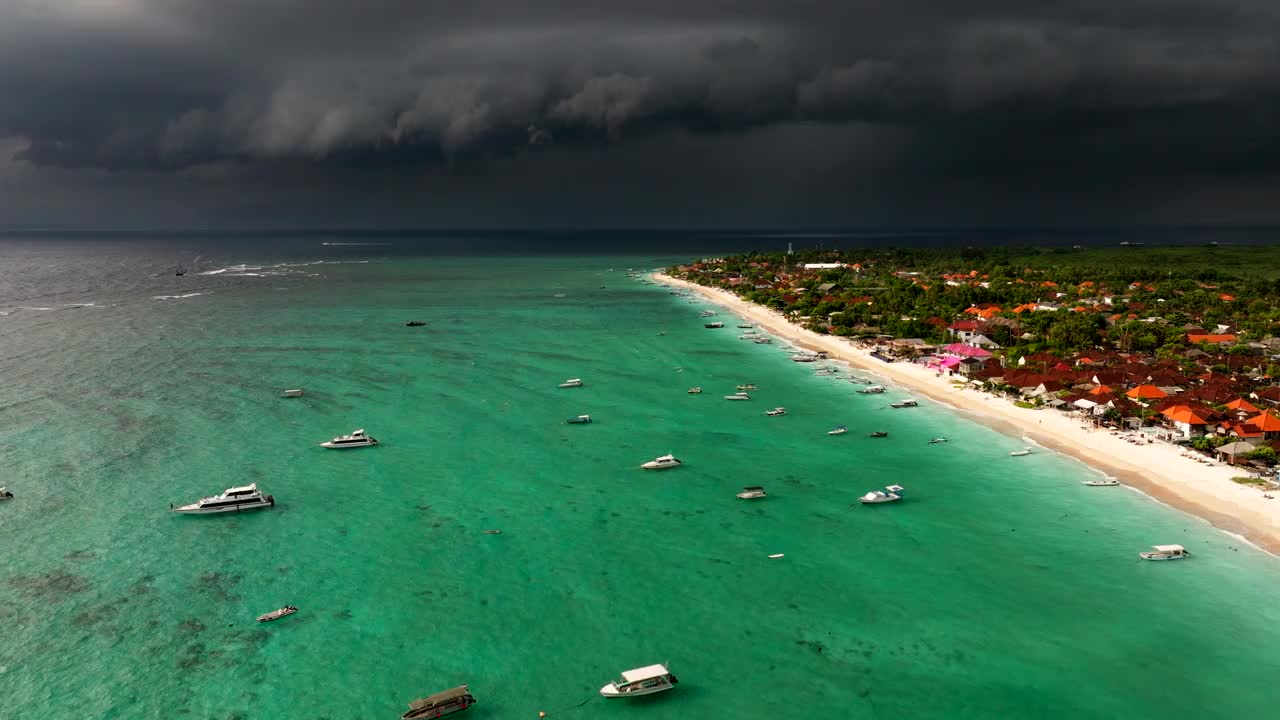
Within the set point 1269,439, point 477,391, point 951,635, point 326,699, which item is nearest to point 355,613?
point 326,699

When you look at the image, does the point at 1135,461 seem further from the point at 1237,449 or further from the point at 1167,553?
the point at 1167,553

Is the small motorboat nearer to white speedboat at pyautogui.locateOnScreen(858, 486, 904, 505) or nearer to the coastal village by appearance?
white speedboat at pyautogui.locateOnScreen(858, 486, 904, 505)

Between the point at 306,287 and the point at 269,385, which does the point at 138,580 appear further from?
the point at 306,287

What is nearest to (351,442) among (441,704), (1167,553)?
(441,704)

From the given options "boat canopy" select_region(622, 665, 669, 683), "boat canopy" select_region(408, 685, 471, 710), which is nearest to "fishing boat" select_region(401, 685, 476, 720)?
"boat canopy" select_region(408, 685, 471, 710)

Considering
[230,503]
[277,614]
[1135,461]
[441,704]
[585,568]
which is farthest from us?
[1135,461]

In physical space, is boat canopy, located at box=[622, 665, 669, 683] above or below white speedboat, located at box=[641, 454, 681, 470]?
below
